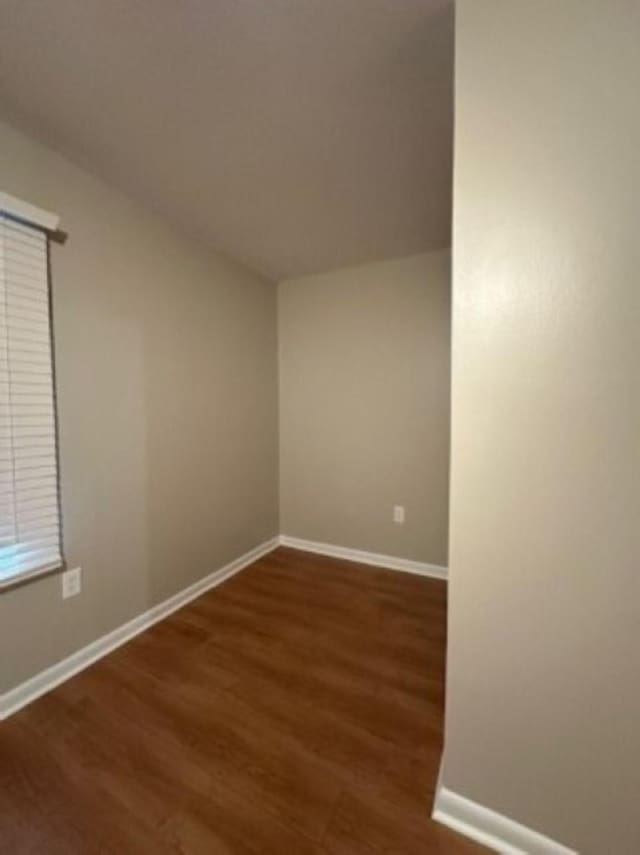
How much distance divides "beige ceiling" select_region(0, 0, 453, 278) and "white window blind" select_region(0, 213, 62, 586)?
496 millimetres

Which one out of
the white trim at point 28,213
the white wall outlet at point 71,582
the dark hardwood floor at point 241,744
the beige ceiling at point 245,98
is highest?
the beige ceiling at point 245,98

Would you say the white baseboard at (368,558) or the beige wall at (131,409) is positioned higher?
the beige wall at (131,409)

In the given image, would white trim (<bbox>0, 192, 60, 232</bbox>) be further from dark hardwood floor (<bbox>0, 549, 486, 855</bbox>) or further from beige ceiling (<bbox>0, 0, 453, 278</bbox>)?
dark hardwood floor (<bbox>0, 549, 486, 855</bbox>)

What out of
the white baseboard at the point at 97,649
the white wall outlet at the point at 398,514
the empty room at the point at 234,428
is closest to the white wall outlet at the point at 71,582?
the empty room at the point at 234,428

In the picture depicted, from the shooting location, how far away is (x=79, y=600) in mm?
1604

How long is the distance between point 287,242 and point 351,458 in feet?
5.11

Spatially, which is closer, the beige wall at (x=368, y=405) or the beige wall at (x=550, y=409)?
the beige wall at (x=550, y=409)

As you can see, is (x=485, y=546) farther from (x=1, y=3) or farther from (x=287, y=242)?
(x=287, y=242)

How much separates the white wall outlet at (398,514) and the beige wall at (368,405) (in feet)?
0.11

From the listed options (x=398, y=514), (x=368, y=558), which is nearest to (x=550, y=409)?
(x=398, y=514)

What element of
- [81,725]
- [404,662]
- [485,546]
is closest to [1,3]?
[485,546]

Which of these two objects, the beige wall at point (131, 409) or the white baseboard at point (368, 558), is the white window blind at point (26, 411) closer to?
the beige wall at point (131, 409)

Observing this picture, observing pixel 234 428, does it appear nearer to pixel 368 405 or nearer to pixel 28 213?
pixel 368 405

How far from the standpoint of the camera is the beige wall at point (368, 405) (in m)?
2.46
